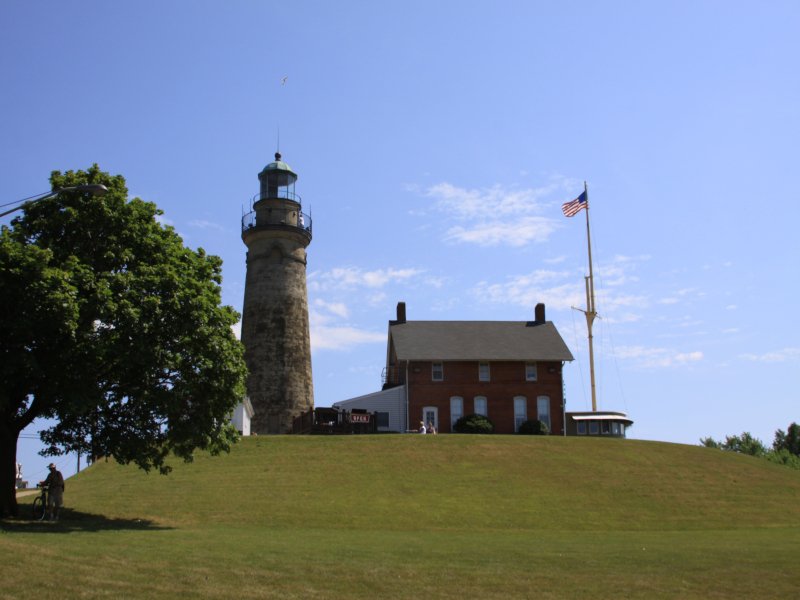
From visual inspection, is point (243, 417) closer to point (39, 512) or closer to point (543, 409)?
point (543, 409)

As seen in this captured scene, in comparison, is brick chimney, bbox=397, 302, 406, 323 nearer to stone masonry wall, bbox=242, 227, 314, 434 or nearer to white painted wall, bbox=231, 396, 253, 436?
stone masonry wall, bbox=242, 227, 314, 434

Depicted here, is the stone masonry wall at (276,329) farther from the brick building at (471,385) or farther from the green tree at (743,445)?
the green tree at (743,445)

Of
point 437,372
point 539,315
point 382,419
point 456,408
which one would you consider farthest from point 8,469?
point 539,315

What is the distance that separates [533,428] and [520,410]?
244 centimetres

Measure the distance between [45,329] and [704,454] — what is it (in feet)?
125

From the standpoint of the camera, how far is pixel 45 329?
2438cm

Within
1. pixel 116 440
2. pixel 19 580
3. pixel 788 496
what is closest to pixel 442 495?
pixel 116 440

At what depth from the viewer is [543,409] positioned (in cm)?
5969

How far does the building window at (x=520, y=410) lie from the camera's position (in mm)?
59094

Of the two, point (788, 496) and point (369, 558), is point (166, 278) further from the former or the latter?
point (788, 496)

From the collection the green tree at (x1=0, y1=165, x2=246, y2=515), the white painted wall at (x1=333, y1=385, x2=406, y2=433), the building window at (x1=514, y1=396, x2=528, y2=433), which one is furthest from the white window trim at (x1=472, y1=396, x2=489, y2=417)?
the green tree at (x1=0, y1=165, x2=246, y2=515)

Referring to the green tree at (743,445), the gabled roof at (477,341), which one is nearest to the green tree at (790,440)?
the green tree at (743,445)

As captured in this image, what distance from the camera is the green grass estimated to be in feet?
52.1

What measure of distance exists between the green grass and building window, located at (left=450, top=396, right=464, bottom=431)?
33.6 feet
